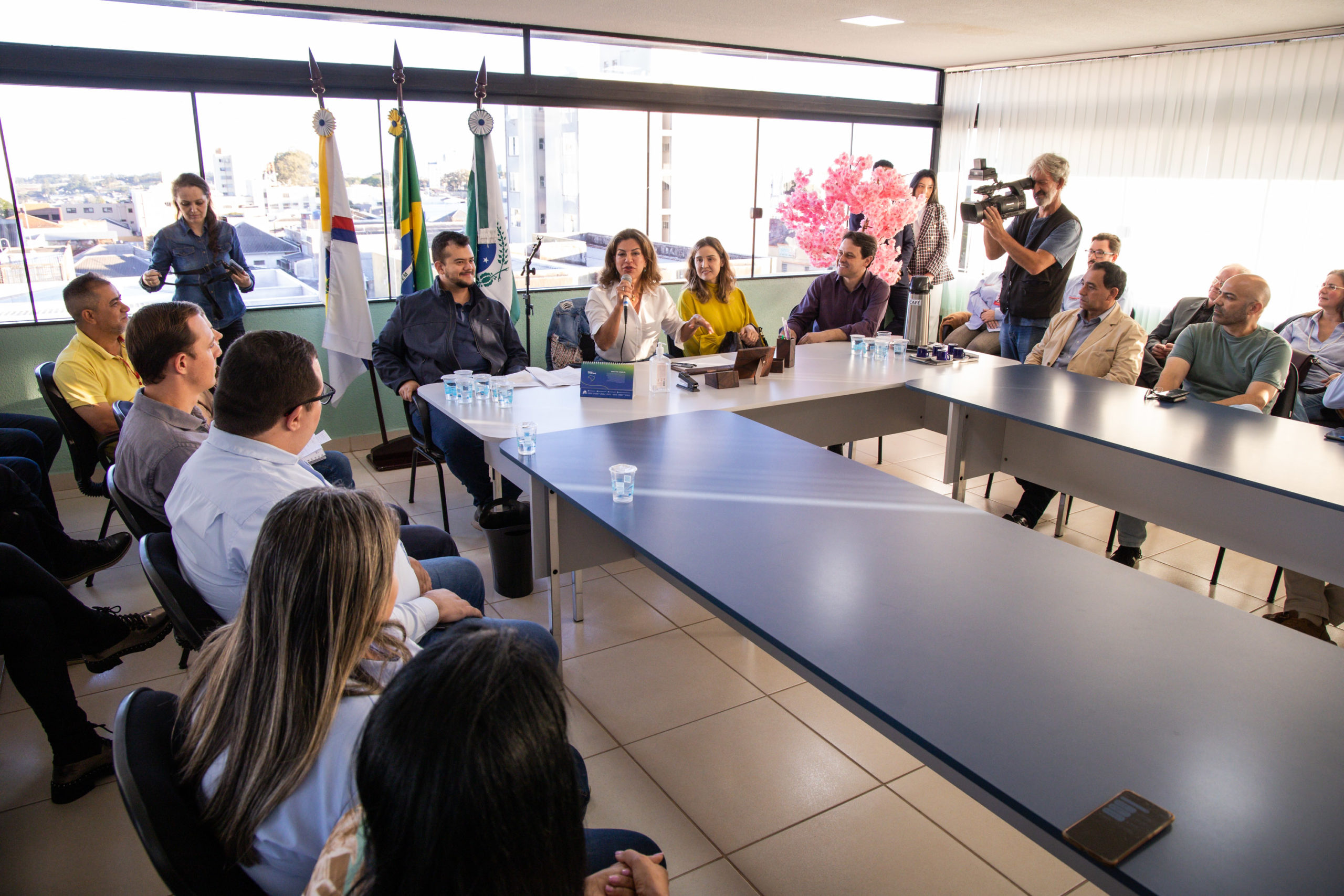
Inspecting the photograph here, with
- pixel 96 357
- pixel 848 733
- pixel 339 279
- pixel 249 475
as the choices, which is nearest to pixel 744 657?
A: pixel 848 733

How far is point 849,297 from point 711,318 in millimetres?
797

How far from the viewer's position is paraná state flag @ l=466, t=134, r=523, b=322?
4.88 metres

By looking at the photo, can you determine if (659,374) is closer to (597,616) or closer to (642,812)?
(597,616)

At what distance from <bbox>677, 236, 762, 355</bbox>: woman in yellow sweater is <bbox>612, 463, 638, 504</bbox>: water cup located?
2.22 meters

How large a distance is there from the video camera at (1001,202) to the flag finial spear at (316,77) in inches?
133

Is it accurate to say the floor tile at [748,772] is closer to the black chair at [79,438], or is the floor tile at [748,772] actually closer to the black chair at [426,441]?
the black chair at [426,441]

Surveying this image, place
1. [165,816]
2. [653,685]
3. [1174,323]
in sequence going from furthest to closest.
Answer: [1174,323] < [653,685] < [165,816]

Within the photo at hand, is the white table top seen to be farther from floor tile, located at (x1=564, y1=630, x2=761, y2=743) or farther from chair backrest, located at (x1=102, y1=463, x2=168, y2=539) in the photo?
chair backrest, located at (x1=102, y1=463, x2=168, y2=539)

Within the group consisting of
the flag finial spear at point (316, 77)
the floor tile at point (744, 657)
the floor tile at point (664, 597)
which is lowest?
the floor tile at point (744, 657)

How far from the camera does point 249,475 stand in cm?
176

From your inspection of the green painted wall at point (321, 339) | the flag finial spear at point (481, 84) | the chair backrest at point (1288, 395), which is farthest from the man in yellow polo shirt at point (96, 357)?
the chair backrest at point (1288, 395)

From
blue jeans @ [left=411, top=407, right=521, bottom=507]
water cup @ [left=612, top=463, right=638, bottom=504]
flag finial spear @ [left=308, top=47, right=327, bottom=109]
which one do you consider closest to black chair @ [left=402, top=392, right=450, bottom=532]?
blue jeans @ [left=411, top=407, right=521, bottom=507]

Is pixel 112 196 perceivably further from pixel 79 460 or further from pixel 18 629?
pixel 18 629

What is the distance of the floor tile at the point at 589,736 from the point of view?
92.3 inches
